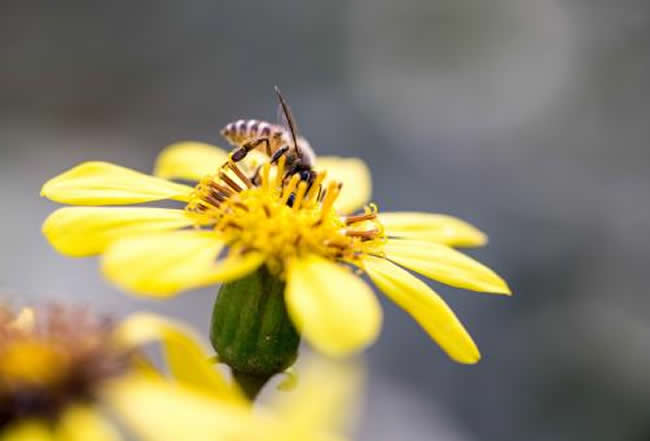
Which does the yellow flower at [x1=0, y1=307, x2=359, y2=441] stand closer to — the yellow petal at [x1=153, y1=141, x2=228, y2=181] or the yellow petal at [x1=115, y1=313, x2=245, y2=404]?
the yellow petal at [x1=115, y1=313, x2=245, y2=404]

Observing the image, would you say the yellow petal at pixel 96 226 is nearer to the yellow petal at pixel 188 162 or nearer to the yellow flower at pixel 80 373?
the yellow flower at pixel 80 373

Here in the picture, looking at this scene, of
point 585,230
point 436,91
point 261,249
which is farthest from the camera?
point 436,91

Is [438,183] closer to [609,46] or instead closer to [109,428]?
[609,46]

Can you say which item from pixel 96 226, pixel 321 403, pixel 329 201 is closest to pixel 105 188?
pixel 96 226

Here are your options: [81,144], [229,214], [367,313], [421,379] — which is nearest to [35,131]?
[81,144]

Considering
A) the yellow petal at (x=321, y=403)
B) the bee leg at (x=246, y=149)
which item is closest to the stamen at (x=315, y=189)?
the bee leg at (x=246, y=149)
